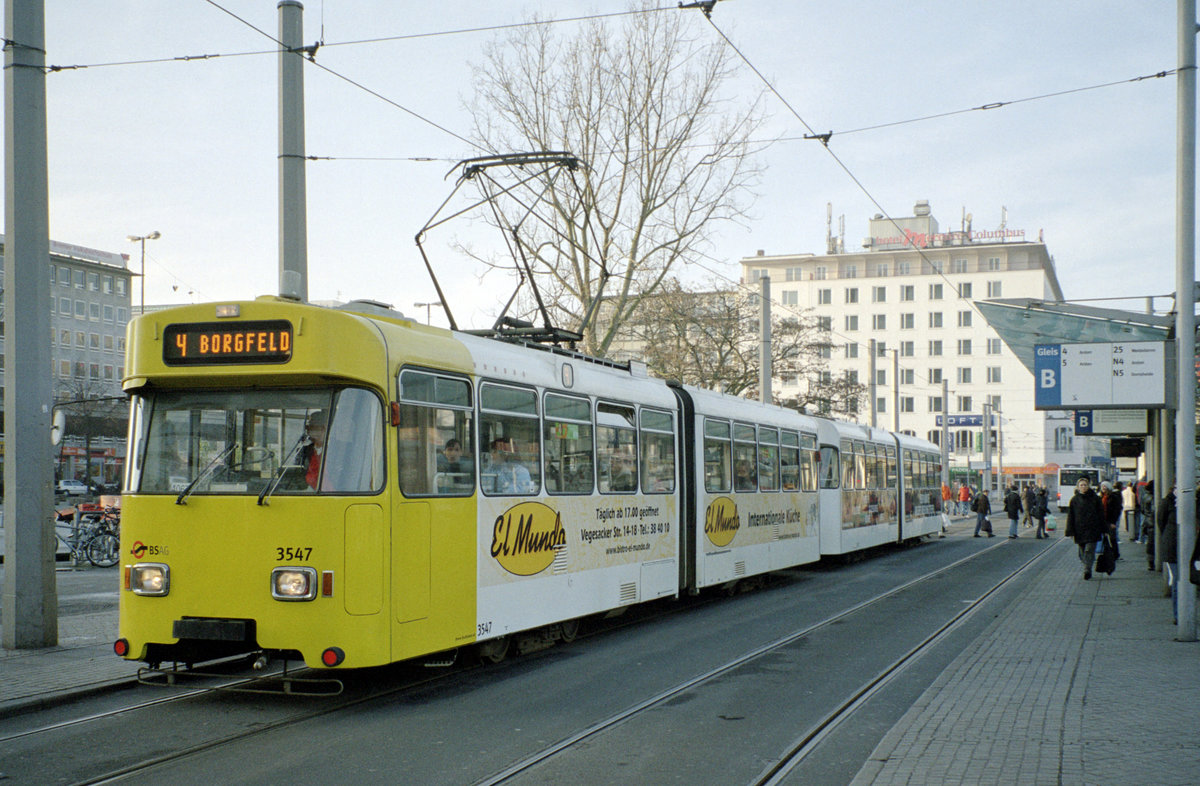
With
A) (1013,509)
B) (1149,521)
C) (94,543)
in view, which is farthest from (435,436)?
(1013,509)

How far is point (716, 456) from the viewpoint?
1560 cm

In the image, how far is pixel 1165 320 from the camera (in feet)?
46.3

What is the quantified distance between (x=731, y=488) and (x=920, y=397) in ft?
271

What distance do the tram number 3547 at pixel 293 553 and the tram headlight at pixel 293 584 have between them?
0.07 m

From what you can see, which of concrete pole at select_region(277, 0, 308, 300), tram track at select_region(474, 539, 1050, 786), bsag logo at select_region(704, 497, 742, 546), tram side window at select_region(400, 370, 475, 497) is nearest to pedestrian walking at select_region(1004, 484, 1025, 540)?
tram track at select_region(474, 539, 1050, 786)

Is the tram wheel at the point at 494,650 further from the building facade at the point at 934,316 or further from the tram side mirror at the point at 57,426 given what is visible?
the building facade at the point at 934,316

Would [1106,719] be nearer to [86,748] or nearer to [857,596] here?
[86,748]

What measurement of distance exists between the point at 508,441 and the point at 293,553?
2.55 meters

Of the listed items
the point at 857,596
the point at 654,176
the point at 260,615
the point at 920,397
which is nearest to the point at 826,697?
the point at 260,615

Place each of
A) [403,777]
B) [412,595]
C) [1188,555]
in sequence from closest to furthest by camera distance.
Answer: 1. [403,777]
2. [412,595]
3. [1188,555]

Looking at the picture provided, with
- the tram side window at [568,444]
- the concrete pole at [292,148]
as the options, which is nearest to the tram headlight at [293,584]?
the tram side window at [568,444]

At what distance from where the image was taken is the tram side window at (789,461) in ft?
61.0

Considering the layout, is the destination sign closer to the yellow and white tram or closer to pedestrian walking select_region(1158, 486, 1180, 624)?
the yellow and white tram

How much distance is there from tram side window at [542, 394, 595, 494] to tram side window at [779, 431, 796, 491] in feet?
24.8
